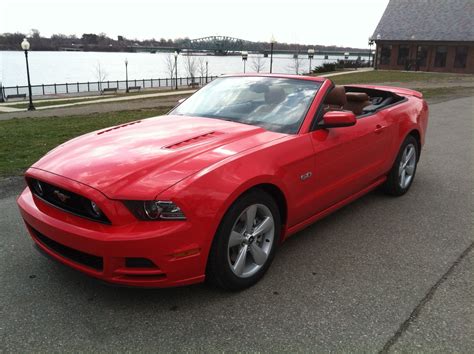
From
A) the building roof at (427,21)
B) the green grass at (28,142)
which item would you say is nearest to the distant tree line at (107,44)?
the building roof at (427,21)

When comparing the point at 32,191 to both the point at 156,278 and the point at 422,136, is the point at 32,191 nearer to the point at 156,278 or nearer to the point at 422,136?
the point at 156,278

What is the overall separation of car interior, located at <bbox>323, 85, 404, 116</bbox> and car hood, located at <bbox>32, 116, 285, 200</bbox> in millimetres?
1106

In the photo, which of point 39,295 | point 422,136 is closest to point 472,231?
point 422,136

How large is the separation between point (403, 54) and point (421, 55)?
7.33 ft

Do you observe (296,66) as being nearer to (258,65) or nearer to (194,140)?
(258,65)

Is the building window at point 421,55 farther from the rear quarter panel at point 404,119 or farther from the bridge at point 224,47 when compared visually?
the bridge at point 224,47

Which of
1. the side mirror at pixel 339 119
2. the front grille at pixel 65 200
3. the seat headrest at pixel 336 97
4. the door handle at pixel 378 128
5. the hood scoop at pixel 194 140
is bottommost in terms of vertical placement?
the front grille at pixel 65 200

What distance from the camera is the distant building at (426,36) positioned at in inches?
1944

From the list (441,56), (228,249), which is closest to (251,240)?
(228,249)

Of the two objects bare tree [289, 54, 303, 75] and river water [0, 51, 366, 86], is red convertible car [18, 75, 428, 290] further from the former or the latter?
bare tree [289, 54, 303, 75]

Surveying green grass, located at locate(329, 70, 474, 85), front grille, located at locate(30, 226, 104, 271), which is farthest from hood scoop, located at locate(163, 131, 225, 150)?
green grass, located at locate(329, 70, 474, 85)

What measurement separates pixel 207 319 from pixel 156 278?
425 millimetres

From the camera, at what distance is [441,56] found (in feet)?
166

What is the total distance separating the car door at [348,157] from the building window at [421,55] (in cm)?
5291
